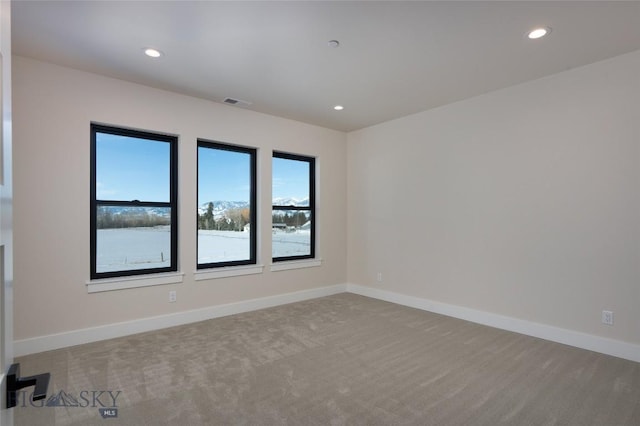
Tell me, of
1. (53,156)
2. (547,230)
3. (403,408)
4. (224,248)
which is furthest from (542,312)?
(53,156)

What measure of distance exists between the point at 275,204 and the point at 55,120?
2.74 meters

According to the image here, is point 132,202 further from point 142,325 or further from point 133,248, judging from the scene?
point 142,325

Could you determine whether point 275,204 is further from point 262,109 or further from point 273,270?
point 262,109

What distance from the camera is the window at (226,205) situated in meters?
4.46

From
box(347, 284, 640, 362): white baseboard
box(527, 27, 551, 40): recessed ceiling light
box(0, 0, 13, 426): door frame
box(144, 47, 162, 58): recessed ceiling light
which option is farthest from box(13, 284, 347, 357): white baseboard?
box(527, 27, 551, 40): recessed ceiling light

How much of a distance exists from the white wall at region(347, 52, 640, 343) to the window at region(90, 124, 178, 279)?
119 inches

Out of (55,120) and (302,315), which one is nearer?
(55,120)

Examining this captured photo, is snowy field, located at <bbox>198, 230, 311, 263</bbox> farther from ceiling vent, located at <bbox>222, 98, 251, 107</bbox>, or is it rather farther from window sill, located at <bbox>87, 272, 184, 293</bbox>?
ceiling vent, located at <bbox>222, 98, 251, 107</bbox>

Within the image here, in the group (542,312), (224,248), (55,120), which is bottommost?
(542,312)

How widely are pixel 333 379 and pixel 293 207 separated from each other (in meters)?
3.06

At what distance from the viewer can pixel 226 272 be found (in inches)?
175

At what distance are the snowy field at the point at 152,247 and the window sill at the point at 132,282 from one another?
17cm

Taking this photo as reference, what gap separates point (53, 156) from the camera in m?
3.31

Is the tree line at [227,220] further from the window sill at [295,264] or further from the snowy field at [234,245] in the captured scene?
the window sill at [295,264]
